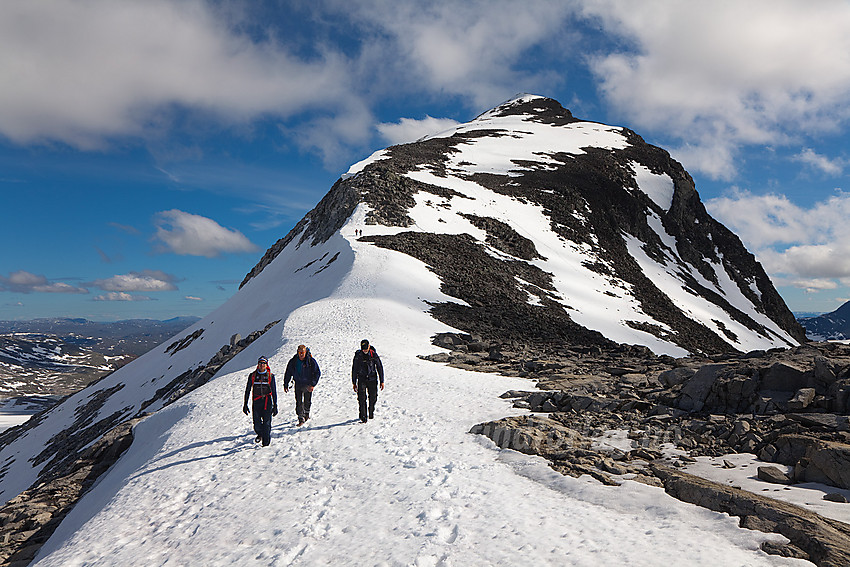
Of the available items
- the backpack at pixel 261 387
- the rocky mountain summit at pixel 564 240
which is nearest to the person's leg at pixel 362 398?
the backpack at pixel 261 387

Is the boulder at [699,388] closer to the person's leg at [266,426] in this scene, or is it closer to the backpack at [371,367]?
the backpack at [371,367]

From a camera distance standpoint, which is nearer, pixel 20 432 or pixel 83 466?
pixel 83 466

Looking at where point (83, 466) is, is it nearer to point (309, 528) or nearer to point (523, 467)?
point (309, 528)

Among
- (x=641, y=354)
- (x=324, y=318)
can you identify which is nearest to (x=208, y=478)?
(x=324, y=318)

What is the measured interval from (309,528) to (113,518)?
179 inches

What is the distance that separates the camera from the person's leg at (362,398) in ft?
41.2

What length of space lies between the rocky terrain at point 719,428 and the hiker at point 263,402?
5552mm

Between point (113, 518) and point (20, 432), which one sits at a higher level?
point (113, 518)

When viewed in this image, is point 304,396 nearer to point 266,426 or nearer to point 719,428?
point 266,426

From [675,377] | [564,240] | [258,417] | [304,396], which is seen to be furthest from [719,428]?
[564,240]

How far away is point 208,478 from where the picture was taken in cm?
996

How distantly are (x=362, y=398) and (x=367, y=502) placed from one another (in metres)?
4.44

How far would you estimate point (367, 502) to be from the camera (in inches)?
326

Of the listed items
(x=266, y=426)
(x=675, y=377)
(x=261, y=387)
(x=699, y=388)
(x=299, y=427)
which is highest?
(x=675, y=377)
